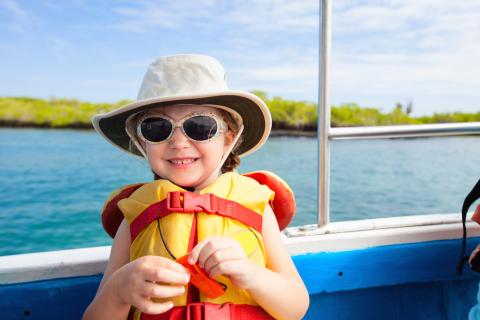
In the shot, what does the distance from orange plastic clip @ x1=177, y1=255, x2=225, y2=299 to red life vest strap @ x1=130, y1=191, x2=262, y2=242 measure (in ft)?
0.52

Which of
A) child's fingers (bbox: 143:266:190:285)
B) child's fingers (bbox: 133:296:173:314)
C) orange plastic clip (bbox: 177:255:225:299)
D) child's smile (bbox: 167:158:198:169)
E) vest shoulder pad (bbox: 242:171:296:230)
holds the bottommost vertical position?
child's fingers (bbox: 133:296:173:314)

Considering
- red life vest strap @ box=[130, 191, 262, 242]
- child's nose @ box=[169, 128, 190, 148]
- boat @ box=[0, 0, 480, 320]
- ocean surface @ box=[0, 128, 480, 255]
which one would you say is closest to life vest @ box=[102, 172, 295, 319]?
red life vest strap @ box=[130, 191, 262, 242]

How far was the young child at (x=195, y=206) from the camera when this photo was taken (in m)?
0.96

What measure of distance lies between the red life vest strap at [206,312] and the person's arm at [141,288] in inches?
3.5

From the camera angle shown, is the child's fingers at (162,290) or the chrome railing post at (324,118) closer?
the child's fingers at (162,290)

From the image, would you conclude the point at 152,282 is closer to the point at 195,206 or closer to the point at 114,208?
the point at 195,206

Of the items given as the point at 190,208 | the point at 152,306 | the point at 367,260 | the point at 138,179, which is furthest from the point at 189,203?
the point at 138,179

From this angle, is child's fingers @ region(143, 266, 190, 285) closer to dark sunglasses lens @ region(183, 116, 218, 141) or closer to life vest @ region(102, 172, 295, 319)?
life vest @ region(102, 172, 295, 319)

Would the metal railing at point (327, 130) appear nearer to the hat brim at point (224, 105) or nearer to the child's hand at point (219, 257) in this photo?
the hat brim at point (224, 105)

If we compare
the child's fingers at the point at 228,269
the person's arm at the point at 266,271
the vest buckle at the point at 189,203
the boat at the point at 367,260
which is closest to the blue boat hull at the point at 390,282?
the boat at the point at 367,260

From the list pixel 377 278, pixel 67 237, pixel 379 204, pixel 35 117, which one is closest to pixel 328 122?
pixel 377 278

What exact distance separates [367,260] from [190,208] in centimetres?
69

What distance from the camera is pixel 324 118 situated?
1406 millimetres

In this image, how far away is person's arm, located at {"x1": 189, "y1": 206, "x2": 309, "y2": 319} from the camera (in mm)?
844
